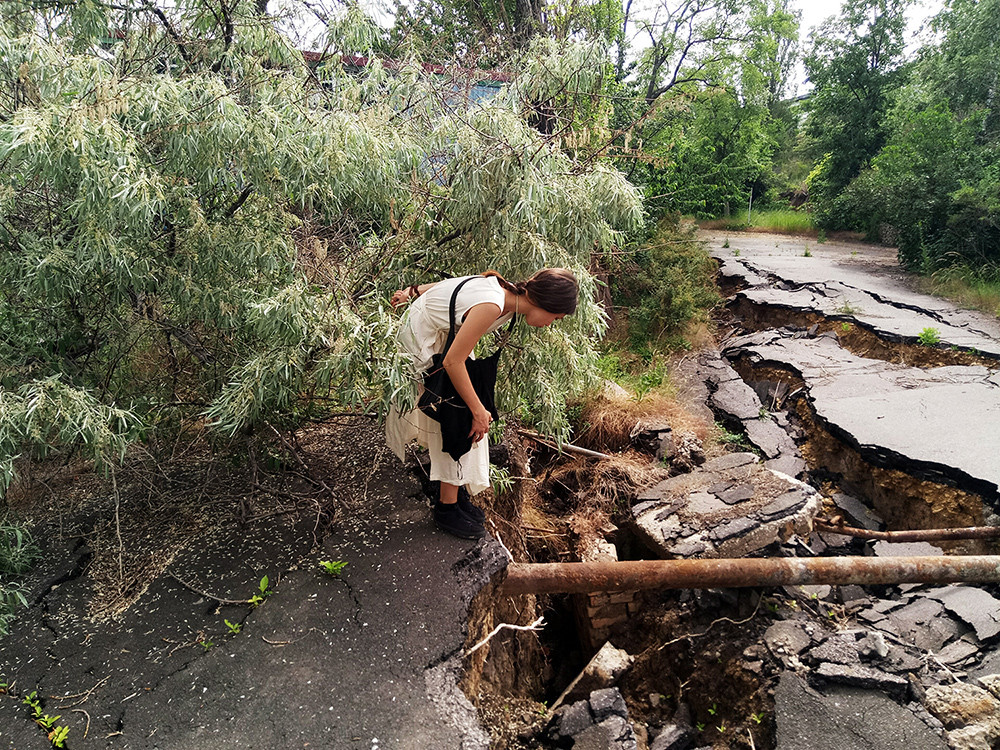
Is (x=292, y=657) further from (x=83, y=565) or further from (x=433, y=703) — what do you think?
(x=83, y=565)

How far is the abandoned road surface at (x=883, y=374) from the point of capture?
4.54 m

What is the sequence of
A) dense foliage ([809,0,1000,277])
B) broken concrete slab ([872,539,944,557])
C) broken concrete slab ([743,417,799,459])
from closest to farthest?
broken concrete slab ([872,539,944,557]), broken concrete slab ([743,417,799,459]), dense foliage ([809,0,1000,277])

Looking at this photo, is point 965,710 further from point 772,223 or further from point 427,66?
point 772,223

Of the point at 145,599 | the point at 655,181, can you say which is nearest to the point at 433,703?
the point at 145,599

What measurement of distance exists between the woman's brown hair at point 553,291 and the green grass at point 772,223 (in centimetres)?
1583

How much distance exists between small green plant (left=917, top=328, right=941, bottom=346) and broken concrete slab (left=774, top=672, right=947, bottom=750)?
5206mm

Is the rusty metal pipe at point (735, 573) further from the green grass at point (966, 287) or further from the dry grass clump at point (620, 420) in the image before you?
the green grass at point (966, 287)

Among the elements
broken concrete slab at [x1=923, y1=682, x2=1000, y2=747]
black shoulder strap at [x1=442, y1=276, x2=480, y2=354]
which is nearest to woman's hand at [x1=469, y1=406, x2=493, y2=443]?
black shoulder strap at [x1=442, y1=276, x2=480, y2=354]

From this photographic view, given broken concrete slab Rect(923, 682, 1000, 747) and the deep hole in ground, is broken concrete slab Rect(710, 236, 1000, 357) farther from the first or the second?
broken concrete slab Rect(923, 682, 1000, 747)

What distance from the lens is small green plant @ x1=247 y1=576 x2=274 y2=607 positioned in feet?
8.75

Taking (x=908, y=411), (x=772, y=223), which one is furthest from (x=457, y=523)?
(x=772, y=223)

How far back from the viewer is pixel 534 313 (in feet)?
8.96

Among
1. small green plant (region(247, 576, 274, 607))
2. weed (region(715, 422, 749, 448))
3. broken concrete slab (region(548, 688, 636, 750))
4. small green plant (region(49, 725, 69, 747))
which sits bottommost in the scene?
broken concrete slab (region(548, 688, 636, 750))

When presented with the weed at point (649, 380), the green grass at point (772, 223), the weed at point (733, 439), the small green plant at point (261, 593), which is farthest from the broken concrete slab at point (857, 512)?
the green grass at point (772, 223)
